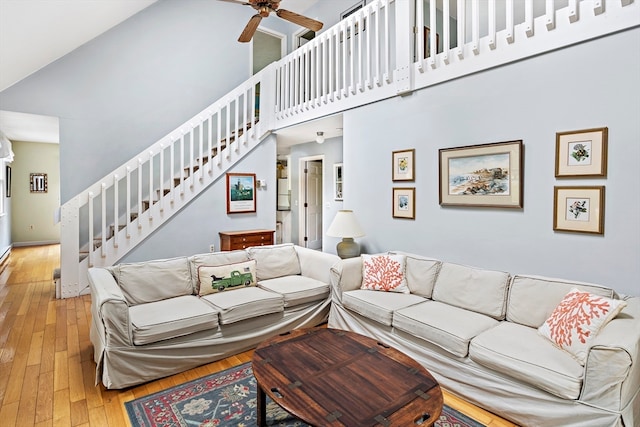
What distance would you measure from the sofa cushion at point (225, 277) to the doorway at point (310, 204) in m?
4.23

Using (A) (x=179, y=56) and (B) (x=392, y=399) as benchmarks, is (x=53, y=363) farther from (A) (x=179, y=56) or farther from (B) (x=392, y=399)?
(A) (x=179, y=56)

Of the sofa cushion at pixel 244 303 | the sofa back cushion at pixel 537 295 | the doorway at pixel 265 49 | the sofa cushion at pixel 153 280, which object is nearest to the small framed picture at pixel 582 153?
the sofa back cushion at pixel 537 295

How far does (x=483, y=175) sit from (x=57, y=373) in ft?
12.9

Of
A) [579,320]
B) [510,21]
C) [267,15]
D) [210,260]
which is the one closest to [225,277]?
[210,260]

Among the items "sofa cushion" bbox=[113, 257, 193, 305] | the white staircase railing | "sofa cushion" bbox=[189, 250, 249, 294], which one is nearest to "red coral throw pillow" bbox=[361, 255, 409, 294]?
"sofa cushion" bbox=[189, 250, 249, 294]

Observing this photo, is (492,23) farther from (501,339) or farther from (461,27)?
(501,339)

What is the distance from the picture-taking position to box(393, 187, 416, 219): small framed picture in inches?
147

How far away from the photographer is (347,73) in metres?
4.92

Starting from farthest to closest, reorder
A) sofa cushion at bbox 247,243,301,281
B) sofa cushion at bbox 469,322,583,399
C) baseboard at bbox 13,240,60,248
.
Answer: baseboard at bbox 13,240,60,248 < sofa cushion at bbox 247,243,301,281 < sofa cushion at bbox 469,322,583,399

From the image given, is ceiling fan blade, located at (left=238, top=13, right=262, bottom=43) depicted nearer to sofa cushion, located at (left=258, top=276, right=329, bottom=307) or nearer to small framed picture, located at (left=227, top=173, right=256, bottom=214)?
small framed picture, located at (left=227, top=173, right=256, bottom=214)

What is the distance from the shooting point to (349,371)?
1.81 meters

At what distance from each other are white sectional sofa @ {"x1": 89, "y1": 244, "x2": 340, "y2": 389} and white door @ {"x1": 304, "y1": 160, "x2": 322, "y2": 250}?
3.82m

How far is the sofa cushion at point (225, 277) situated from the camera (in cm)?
315

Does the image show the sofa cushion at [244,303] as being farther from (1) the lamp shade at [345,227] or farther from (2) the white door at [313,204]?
(2) the white door at [313,204]
